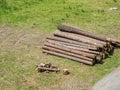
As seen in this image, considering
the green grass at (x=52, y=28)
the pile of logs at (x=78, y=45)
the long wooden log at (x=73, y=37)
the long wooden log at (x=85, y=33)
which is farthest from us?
the long wooden log at (x=85, y=33)

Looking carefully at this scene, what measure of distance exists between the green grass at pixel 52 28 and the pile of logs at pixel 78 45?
0.25 m

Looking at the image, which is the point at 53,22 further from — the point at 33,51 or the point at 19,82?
the point at 19,82

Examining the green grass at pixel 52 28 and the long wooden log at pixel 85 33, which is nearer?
the green grass at pixel 52 28

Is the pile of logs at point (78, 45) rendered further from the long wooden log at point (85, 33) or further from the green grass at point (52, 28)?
the green grass at point (52, 28)

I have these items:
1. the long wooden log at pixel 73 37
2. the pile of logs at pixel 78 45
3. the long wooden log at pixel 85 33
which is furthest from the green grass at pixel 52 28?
the long wooden log at pixel 73 37

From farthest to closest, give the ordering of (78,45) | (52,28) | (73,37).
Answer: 1. (52,28)
2. (73,37)
3. (78,45)

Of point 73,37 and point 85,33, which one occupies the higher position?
point 85,33

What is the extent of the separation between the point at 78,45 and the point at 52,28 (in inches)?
113

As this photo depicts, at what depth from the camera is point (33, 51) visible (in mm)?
13711

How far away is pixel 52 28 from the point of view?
15.6 meters

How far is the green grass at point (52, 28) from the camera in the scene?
461 inches

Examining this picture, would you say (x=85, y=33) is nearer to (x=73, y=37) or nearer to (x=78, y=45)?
(x=73, y=37)

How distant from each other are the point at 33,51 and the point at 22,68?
135 cm

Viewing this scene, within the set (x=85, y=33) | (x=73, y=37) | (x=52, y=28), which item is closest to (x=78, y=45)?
(x=73, y=37)
